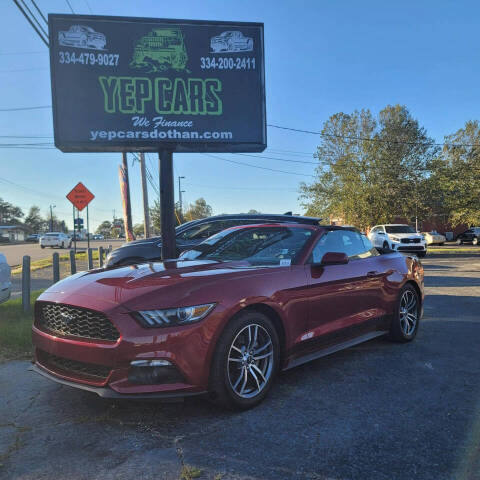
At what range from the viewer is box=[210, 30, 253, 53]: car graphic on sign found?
24.7 ft

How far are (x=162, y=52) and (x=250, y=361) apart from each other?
20.8ft

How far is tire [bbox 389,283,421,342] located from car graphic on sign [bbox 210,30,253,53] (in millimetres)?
5377

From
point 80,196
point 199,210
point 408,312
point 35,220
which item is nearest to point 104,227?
point 35,220

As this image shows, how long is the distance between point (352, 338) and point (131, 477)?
2.63m

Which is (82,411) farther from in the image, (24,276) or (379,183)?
(379,183)

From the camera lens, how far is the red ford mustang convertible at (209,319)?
8.67ft

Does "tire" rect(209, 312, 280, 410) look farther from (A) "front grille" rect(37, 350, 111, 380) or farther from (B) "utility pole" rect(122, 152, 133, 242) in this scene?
(B) "utility pole" rect(122, 152, 133, 242)

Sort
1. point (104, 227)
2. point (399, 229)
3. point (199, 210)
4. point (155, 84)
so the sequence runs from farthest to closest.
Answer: point (104, 227)
point (199, 210)
point (399, 229)
point (155, 84)

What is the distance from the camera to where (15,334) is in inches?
201

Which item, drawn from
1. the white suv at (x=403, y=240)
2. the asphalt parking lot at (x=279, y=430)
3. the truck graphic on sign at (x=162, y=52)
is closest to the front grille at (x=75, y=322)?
the asphalt parking lot at (x=279, y=430)

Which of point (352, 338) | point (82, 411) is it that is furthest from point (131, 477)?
point (352, 338)

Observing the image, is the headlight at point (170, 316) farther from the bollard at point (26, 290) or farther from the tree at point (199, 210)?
the tree at point (199, 210)

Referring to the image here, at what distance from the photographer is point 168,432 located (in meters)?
2.67

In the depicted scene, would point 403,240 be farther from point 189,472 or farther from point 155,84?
point 189,472
